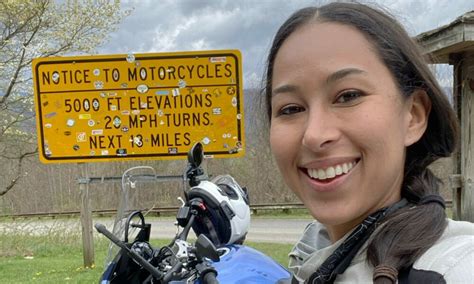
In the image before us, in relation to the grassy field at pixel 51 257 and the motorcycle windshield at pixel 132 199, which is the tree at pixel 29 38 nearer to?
the grassy field at pixel 51 257

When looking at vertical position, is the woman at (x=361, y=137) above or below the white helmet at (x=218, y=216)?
above

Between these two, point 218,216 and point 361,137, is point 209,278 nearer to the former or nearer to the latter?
point 361,137

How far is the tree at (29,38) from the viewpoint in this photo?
11.9 metres

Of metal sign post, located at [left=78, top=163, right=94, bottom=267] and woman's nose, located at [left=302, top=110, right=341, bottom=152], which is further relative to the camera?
metal sign post, located at [left=78, top=163, right=94, bottom=267]

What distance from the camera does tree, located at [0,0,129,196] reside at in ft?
39.0

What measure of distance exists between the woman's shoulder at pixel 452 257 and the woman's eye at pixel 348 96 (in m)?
0.28

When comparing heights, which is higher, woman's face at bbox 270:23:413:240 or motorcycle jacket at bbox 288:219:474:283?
woman's face at bbox 270:23:413:240

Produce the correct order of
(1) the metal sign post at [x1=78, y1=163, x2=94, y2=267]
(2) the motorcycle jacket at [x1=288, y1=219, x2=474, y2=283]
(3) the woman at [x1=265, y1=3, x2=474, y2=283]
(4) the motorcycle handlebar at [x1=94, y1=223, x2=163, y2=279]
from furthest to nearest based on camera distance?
(1) the metal sign post at [x1=78, y1=163, x2=94, y2=267] < (4) the motorcycle handlebar at [x1=94, y1=223, x2=163, y2=279] < (3) the woman at [x1=265, y1=3, x2=474, y2=283] < (2) the motorcycle jacket at [x1=288, y1=219, x2=474, y2=283]

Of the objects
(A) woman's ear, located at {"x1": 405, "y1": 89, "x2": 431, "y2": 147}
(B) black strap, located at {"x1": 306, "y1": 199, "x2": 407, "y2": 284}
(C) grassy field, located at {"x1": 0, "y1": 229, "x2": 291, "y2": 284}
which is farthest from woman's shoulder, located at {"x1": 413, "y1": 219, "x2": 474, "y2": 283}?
(C) grassy field, located at {"x1": 0, "y1": 229, "x2": 291, "y2": 284}

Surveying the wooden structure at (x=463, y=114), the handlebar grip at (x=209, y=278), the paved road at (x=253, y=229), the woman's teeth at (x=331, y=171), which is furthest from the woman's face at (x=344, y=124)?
the paved road at (x=253, y=229)

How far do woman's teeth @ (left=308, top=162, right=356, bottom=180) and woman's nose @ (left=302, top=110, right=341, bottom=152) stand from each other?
44 millimetres

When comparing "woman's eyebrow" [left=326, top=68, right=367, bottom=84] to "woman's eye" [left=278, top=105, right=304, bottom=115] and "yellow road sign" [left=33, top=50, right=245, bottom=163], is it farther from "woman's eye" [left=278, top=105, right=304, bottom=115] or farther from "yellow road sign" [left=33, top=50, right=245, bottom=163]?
"yellow road sign" [left=33, top=50, right=245, bottom=163]

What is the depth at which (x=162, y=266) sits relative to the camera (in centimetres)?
175

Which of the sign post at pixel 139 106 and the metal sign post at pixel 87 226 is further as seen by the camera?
the metal sign post at pixel 87 226
